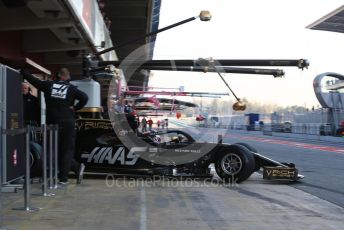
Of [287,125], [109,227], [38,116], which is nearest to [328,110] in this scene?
[287,125]

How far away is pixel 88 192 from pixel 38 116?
6.60ft

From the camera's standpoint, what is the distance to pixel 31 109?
9.36 meters

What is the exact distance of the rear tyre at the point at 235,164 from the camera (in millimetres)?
9750

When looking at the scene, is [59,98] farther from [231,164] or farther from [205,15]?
[205,15]

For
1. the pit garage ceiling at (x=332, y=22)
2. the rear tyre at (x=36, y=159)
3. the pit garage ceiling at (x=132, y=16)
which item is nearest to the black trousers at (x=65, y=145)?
the rear tyre at (x=36, y=159)

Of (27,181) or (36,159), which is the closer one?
(27,181)

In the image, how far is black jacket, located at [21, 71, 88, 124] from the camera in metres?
8.45

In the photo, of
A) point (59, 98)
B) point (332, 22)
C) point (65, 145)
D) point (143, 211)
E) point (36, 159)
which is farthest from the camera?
point (332, 22)

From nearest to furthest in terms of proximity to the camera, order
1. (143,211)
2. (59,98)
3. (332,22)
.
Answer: (143,211) → (59,98) → (332,22)

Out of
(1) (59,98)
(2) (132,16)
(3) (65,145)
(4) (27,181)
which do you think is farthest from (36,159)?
(2) (132,16)

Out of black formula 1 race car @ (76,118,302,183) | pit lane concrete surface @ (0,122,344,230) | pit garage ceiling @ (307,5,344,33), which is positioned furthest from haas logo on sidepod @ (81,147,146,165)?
pit garage ceiling @ (307,5,344,33)

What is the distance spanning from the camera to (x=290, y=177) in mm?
10227

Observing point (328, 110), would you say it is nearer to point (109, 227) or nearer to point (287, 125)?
point (287, 125)

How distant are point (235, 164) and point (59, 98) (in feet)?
11.5
